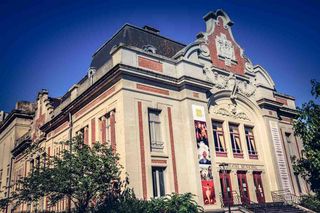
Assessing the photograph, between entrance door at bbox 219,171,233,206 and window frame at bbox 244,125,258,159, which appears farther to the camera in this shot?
window frame at bbox 244,125,258,159

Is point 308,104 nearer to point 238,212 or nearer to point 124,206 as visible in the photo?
point 238,212

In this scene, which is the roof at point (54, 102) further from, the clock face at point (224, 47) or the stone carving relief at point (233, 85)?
the clock face at point (224, 47)

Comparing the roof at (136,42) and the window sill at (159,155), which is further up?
the roof at (136,42)

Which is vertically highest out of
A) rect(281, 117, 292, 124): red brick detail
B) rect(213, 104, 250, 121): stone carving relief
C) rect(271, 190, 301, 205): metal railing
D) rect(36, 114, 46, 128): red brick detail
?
rect(36, 114, 46, 128): red brick detail

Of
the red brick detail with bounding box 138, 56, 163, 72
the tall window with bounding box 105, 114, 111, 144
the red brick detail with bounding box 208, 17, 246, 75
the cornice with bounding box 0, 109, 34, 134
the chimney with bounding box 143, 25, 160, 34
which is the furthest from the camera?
the cornice with bounding box 0, 109, 34, 134

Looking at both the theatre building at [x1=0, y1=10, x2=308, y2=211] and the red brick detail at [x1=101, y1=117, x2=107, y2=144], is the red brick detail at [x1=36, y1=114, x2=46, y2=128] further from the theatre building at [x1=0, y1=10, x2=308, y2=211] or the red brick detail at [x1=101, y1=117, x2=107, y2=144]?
the red brick detail at [x1=101, y1=117, x2=107, y2=144]

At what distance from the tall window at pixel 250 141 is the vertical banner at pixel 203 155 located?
5959mm

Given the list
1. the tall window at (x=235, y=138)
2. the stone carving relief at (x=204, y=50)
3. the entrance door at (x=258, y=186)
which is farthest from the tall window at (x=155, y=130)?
the entrance door at (x=258, y=186)

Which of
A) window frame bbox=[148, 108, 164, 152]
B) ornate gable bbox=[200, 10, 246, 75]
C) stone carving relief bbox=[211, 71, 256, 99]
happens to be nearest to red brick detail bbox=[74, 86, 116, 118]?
window frame bbox=[148, 108, 164, 152]

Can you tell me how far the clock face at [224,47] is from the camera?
87.4 ft

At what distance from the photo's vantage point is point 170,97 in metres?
21.6

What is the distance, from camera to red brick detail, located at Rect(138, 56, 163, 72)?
2089 cm

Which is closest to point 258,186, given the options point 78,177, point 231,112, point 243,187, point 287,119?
point 243,187

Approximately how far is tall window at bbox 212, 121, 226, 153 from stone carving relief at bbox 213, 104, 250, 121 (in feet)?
2.95
